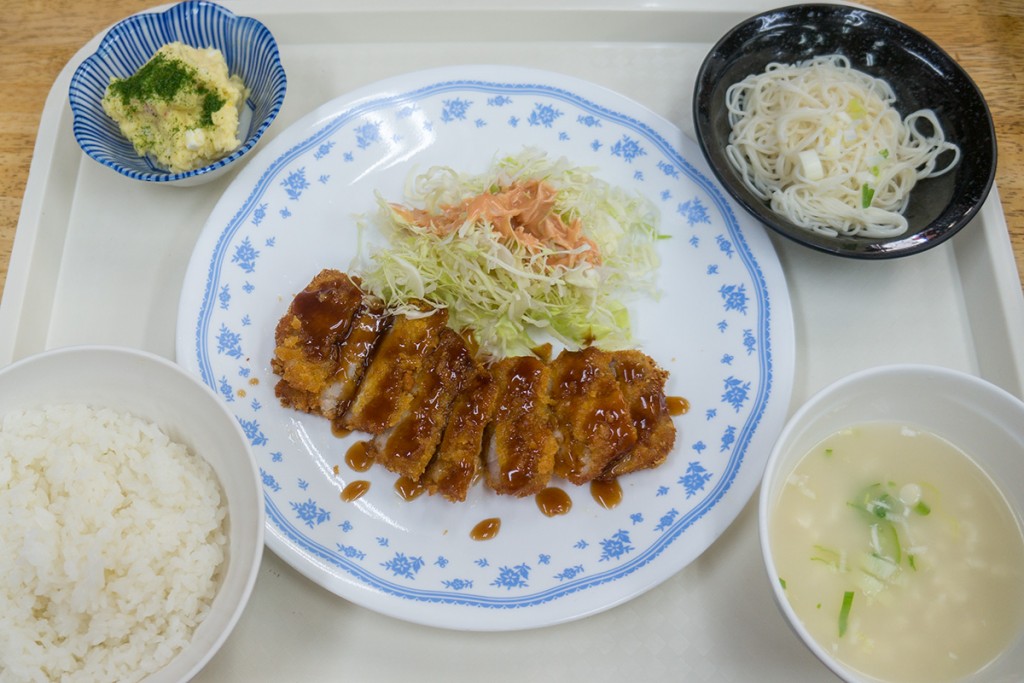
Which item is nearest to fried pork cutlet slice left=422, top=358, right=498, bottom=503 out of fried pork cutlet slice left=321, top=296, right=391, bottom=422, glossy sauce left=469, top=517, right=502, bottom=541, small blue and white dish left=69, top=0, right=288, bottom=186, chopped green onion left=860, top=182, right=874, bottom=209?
glossy sauce left=469, top=517, right=502, bottom=541

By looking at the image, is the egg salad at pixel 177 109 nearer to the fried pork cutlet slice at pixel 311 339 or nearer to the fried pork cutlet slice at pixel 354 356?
the fried pork cutlet slice at pixel 311 339

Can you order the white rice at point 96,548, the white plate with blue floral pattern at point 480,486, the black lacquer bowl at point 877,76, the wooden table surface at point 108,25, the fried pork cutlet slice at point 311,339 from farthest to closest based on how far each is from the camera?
the wooden table surface at point 108,25 → the black lacquer bowl at point 877,76 → the fried pork cutlet slice at point 311,339 → the white plate with blue floral pattern at point 480,486 → the white rice at point 96,548

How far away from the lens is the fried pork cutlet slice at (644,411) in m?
2.59

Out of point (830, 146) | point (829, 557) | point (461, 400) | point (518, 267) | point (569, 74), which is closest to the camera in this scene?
point (829, 557)

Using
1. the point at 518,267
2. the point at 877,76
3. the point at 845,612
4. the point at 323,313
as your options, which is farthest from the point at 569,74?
the point at 845,612

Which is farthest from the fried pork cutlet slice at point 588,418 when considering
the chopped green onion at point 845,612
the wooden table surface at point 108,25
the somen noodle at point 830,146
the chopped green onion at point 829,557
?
the wooden table surface at point 108,25

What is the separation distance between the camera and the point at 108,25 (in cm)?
338

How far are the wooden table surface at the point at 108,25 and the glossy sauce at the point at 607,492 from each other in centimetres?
191

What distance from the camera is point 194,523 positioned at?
2275mm

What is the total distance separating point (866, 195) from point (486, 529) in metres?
1.89

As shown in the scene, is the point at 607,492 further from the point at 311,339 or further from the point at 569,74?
the point at 569,74

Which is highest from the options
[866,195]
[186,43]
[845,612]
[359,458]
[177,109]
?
[186,43]

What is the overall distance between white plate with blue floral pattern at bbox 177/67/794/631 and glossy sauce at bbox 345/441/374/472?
0.02 metres

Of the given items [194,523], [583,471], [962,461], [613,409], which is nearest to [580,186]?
[613,409]
